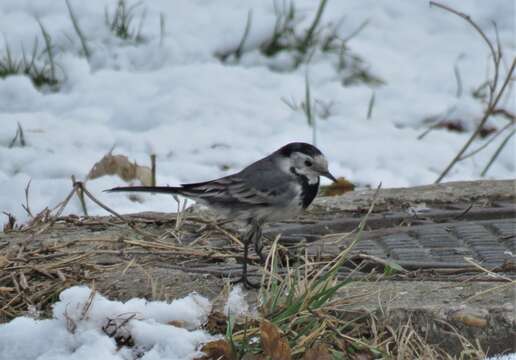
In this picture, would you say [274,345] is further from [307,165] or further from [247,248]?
[307,165]

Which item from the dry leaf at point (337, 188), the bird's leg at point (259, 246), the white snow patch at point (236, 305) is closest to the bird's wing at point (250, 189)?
the bird's leg at point (259, 246)

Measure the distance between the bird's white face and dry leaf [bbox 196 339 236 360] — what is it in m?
1.27

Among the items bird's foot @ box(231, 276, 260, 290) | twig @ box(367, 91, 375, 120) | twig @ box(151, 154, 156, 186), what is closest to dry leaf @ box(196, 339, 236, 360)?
bird's foot @ box(231, 276, 260, 290)

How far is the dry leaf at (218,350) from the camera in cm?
332

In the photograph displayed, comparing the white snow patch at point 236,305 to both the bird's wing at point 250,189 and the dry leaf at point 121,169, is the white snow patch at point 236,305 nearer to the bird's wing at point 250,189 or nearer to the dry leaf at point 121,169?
the bird's wing at point 250,189

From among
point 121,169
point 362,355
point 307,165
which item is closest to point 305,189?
point 307,165

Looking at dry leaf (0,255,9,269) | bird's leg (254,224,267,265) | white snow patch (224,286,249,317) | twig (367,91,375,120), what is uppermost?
white snow patch (224,286,249,317)

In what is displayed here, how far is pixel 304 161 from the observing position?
450 centimetres

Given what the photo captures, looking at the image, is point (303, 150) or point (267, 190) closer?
point (267, 190)

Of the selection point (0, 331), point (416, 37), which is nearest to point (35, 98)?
point (416, 37)

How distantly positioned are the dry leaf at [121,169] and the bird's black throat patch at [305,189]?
1.66m

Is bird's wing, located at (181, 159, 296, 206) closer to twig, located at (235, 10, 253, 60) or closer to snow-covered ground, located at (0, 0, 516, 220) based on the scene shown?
snow-covered ground, located at (0, 0, 516, 220)

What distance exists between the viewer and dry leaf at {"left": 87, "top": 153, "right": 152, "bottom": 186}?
19.7ft

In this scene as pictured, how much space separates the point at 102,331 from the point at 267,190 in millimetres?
1014
